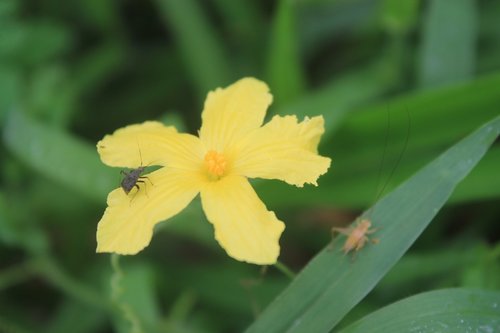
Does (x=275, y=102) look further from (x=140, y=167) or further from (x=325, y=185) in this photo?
(x=140, y=167)


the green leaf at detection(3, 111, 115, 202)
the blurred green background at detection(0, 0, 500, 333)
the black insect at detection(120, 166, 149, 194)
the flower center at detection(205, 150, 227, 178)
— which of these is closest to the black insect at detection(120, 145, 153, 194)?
the black insect at detection(120, 166, 149, 194)

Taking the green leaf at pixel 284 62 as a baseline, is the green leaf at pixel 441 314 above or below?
below

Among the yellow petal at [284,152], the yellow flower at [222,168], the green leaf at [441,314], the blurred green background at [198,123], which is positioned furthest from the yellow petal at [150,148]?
the green leaf at [441,314]

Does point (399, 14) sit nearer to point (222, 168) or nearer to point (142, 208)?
point (222, 168)

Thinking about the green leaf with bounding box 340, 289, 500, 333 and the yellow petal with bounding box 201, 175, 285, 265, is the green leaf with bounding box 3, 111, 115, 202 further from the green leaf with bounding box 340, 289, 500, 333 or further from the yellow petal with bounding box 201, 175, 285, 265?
the green leaf with bounding box 340, 289, 500, 333

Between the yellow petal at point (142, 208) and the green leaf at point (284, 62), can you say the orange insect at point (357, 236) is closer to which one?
the yellow petal at point (142, 208)

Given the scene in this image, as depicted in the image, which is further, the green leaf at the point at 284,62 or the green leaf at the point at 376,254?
the green leaf at the point at 284,62
